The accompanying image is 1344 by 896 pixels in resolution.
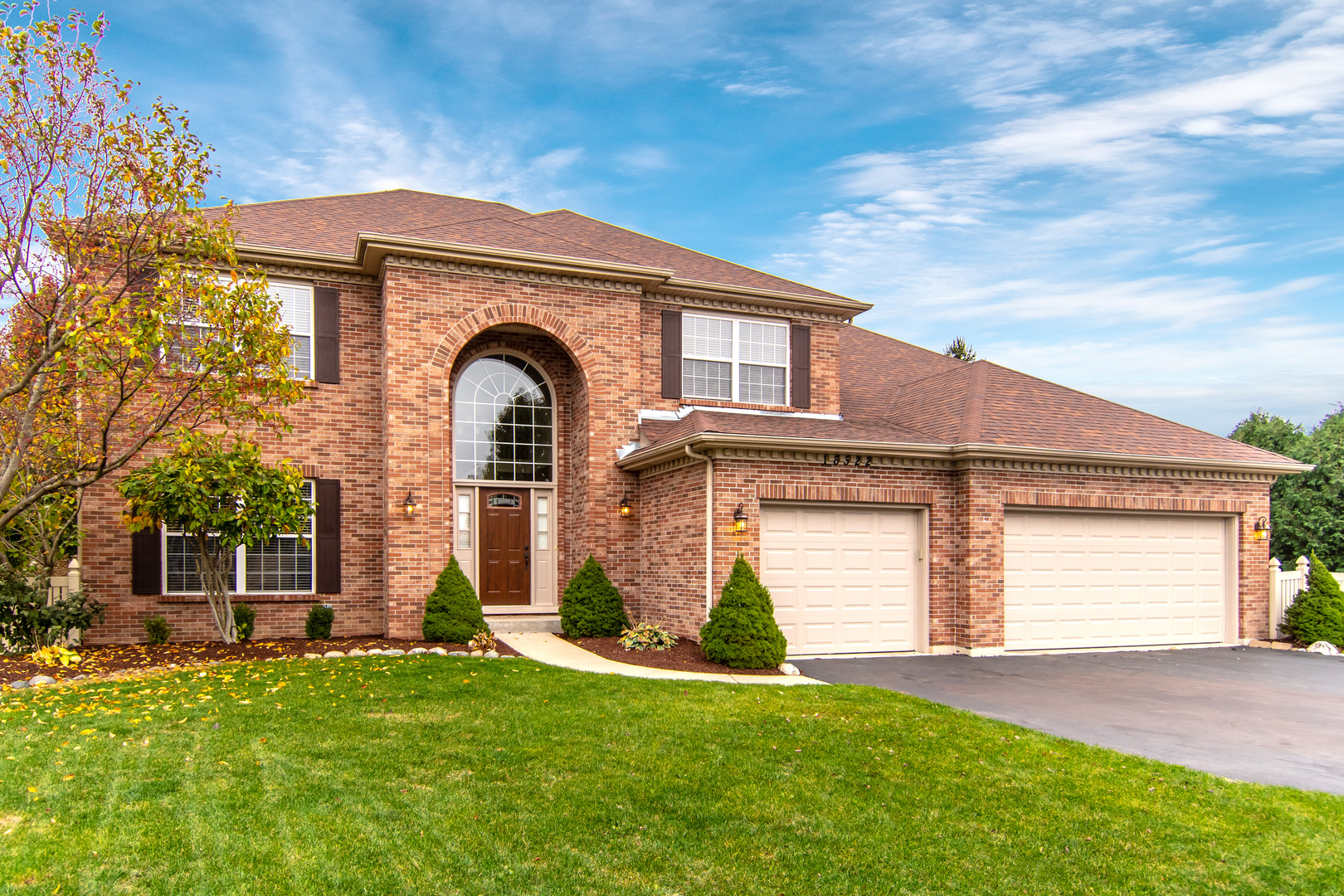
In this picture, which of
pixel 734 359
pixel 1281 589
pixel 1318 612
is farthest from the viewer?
pixel 734 359

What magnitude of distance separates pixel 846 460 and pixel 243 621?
30.7 feet

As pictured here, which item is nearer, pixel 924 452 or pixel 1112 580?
pixel 924 452

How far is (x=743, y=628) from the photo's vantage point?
35.6 feet

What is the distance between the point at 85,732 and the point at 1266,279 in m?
22.1

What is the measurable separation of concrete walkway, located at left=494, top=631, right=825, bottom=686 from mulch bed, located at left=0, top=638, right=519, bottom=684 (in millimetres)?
407

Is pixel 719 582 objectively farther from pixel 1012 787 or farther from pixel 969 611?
pixel 1012 787

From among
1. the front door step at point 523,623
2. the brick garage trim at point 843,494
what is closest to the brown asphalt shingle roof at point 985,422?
the brick garage trim at point 843,494

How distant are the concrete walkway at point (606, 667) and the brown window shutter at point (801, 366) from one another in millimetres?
6275

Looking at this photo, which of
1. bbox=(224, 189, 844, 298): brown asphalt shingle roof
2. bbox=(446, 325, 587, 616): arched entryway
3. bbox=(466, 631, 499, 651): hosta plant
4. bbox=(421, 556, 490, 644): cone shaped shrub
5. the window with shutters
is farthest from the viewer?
bbox=(446, 325, 587, 616): arched entryway

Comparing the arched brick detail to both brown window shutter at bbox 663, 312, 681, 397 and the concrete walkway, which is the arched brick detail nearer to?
brown window shutter at bbox 663, 312, 681, 397

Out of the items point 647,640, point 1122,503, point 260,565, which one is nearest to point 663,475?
point 647,640

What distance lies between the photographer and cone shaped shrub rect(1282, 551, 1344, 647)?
46.2 ft

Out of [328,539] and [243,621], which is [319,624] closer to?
[243,621]

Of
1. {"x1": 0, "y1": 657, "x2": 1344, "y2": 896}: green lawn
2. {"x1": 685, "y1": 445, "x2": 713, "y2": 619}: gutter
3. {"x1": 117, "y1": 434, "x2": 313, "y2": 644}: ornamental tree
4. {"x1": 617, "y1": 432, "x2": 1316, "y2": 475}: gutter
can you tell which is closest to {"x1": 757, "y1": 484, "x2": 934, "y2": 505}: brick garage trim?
{"x1": 617, "y1": 432, "x2": 1316, "y2": 475}: gutter
